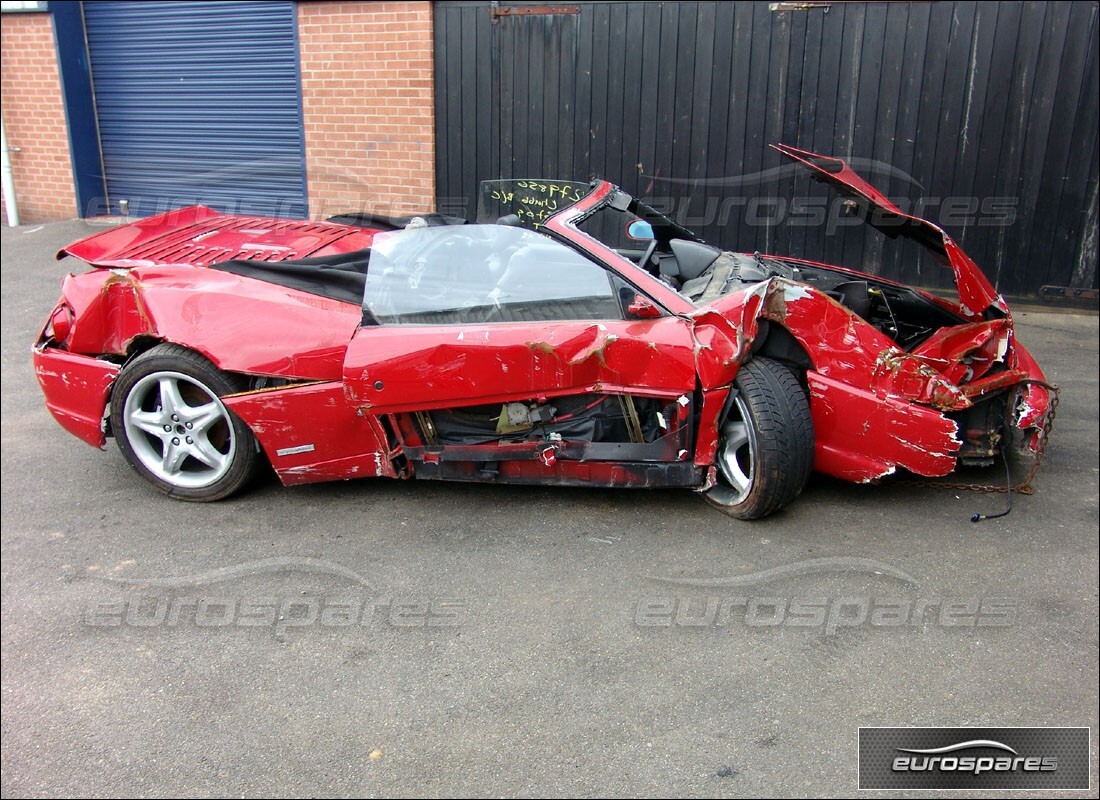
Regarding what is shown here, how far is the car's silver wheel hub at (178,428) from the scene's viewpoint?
4492mm

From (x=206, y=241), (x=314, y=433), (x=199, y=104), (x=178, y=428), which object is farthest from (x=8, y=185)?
(x=314, y=433)

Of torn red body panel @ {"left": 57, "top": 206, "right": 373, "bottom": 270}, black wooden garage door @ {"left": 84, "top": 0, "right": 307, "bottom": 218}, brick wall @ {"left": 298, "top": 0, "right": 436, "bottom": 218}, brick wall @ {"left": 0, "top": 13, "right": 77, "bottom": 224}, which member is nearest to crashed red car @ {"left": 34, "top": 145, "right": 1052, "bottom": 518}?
torn red body panel @ {"left": 57, "top": 206, "right": 373, "bottom": 270}

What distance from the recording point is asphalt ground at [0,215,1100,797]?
9.71ft

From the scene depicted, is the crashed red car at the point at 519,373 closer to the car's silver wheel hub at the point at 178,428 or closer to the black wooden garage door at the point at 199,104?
the car's silver wheel hub at the point at 178,428

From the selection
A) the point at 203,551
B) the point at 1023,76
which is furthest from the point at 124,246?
the point at 1023,76

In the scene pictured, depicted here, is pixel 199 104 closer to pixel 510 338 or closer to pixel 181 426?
pixel 181 426

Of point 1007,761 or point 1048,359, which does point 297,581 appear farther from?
point 1048,359

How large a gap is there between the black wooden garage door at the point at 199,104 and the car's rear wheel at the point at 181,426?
6.82m

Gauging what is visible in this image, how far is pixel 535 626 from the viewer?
11.8ft

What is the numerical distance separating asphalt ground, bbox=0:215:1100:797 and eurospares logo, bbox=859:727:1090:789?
0.05m

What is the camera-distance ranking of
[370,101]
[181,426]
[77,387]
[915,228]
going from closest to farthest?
[181,426] < [77,387] < [915,228] < [370,101]

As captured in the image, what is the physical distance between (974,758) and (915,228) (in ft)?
9.73

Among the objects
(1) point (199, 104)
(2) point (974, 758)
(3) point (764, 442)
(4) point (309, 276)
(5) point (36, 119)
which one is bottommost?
(2) point (974, 758)

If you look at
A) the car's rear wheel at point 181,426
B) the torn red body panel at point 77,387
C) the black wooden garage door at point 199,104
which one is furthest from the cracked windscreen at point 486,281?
the black wooden garage door at point 199,104
